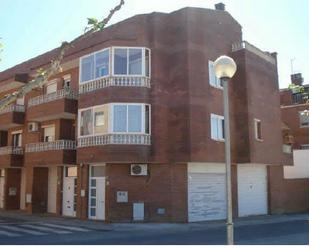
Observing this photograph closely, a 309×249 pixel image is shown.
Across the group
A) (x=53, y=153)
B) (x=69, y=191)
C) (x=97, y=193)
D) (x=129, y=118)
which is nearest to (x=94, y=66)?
(x=129, y=118)

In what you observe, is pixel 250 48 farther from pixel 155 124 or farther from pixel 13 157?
pixel 13 157

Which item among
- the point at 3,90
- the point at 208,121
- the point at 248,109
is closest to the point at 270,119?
the point at 248,109

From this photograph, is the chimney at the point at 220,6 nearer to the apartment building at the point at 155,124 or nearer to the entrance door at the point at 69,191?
the apartment building at the point at 155,124

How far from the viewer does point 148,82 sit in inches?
926

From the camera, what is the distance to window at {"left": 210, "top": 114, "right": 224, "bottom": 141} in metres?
24.3

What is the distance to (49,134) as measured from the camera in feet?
93.3

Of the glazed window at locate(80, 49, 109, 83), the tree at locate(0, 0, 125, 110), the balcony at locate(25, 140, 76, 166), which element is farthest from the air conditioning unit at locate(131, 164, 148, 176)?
the tree at locate(0, 0, 125, 110)

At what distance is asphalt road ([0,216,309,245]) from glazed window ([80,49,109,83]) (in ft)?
27.0

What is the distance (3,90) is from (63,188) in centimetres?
1117

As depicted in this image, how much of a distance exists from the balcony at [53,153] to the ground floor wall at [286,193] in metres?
13.3

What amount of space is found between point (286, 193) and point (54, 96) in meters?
17.3

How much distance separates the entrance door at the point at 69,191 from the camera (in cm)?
2617

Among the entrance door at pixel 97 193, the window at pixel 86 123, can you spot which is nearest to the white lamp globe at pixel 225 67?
the window at pixel 86 123

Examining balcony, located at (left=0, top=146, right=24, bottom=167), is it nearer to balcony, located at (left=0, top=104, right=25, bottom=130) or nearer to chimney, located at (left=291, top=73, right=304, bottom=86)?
balcony, located at (left=0, top=104, right=25, bottom=130)
